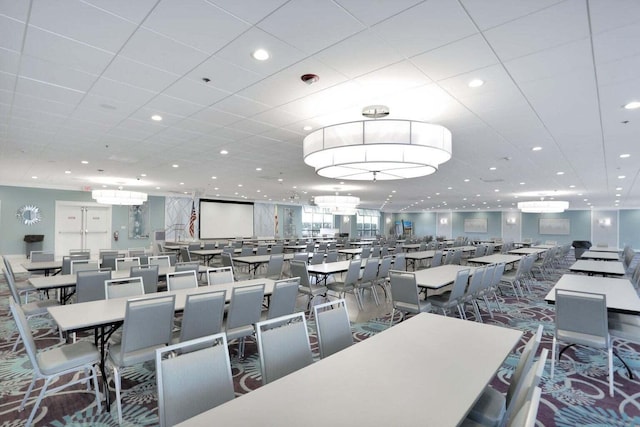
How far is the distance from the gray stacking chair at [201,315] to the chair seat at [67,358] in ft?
2.38

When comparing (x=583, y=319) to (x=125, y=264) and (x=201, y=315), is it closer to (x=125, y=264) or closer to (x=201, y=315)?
(x=201, y=315)

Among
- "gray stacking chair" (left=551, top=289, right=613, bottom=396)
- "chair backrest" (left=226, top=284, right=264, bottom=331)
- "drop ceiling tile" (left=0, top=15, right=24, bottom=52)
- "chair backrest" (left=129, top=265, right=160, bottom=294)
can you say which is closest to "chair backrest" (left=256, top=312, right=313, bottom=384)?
"chair backrest" (left=226, top=284, right=264, bottom=331)

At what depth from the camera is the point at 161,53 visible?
327 centimetres

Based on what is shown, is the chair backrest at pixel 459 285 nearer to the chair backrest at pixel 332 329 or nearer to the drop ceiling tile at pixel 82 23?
the chair backrest at pixel 332 329

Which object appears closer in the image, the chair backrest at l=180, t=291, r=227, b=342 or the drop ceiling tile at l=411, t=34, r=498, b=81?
the drop ceiling tile at l=411, t=34, r=498, b=81

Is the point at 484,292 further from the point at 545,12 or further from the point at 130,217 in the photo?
the point at 130,217

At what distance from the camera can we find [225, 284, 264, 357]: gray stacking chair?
356cm

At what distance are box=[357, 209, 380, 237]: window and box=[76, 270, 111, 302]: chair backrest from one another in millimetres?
28344

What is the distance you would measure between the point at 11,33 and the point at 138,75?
3.58 feet

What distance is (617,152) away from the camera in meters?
7.23

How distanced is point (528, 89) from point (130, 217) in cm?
1945

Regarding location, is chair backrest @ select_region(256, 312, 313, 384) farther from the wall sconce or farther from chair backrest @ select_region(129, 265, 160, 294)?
the wall sconce

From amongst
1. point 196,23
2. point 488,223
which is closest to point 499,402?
point 196,23

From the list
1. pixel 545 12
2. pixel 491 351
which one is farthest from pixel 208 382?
pixel 545 12
